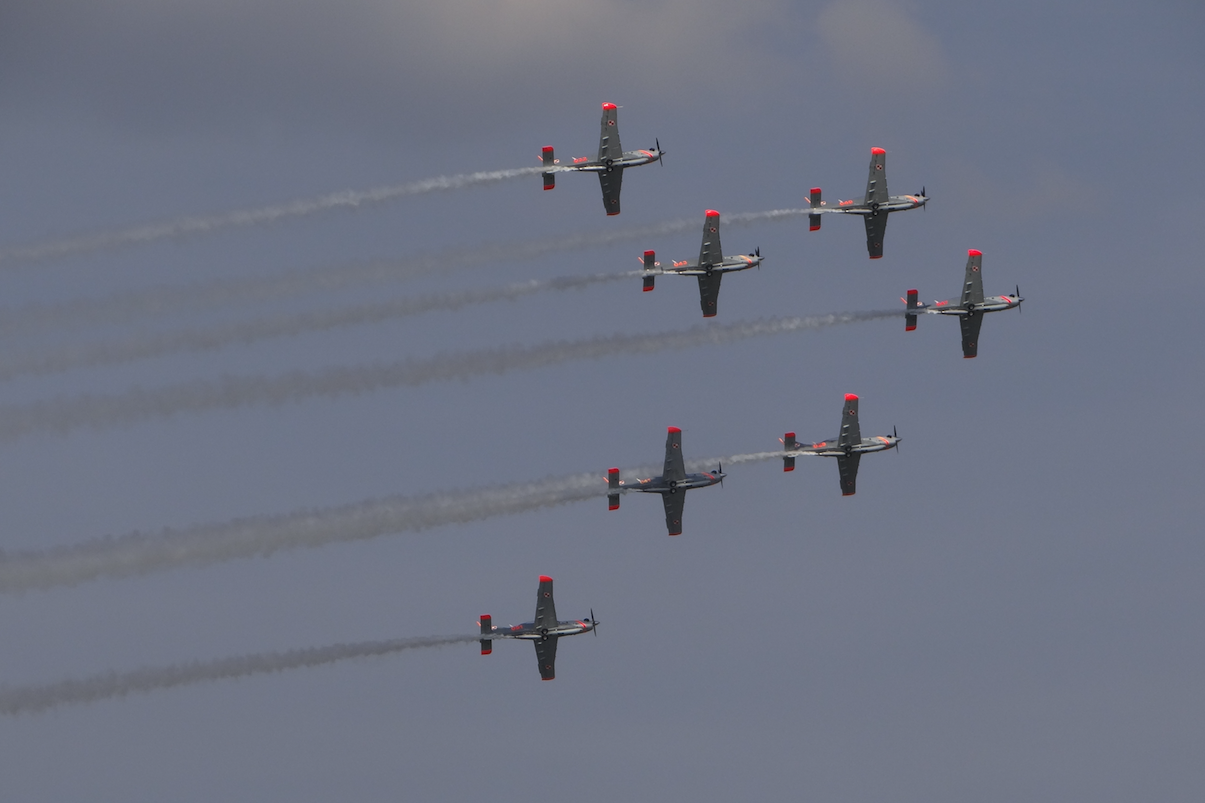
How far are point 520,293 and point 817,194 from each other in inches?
731

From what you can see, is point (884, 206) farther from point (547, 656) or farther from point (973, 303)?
point (547, 656)

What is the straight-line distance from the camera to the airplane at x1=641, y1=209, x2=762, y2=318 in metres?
125

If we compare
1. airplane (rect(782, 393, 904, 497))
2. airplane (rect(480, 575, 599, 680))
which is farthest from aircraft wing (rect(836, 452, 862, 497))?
airplane (rect(480, 575, 599, 680))

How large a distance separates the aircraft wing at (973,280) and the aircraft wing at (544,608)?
28.4 m

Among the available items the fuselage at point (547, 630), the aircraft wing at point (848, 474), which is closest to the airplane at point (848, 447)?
the aircraft wing at point (848, 474)

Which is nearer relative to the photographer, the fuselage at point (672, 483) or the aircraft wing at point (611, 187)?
the fuselage at point (672, 483)

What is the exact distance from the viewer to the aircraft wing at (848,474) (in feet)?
424

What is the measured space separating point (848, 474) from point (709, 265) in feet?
47.2

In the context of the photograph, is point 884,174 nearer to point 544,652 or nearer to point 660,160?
point 660,160

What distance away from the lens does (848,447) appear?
421 ft

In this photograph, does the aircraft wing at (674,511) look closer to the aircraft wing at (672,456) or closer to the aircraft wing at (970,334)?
the aircraft wing at (672,456)

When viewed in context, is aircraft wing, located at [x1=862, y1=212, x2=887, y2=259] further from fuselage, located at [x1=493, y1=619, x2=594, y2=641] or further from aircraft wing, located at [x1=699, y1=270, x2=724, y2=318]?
fuselage, located at [x1=493, y1=619, x2=594, y2=641]

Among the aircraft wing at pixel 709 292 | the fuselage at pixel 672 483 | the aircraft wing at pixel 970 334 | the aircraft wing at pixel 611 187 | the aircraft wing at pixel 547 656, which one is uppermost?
the aircraft wing at pixel 611 187

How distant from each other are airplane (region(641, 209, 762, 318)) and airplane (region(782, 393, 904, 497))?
29.0 feet
